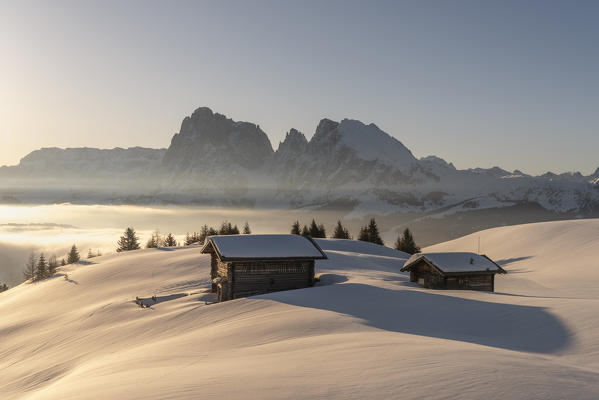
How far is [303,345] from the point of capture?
38.7ft

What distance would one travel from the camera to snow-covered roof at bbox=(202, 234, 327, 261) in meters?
26.6

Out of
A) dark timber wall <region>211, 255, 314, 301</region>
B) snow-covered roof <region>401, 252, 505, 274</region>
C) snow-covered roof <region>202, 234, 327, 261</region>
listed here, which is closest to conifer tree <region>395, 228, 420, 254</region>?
snow-covered roof <region>401, 252, 505, 274</region>

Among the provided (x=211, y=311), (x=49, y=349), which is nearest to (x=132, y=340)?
(x=211, y=311)

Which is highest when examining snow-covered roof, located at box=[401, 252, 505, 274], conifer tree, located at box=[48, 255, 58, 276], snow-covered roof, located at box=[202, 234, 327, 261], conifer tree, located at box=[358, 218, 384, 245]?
snow-covered roof, located at box=[202, 234, 327, 261]

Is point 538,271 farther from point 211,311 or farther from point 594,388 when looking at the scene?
point 594,388

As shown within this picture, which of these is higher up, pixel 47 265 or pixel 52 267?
pixel 52 267

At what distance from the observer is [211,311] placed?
19844mm

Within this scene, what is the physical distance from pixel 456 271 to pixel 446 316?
483 inches

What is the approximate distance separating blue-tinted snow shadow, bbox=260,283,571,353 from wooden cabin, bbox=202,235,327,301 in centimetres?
502

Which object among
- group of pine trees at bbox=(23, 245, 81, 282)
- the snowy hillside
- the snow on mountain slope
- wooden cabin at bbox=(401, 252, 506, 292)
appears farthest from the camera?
group of pine trees at bbox=(23, 245, 81, 282)

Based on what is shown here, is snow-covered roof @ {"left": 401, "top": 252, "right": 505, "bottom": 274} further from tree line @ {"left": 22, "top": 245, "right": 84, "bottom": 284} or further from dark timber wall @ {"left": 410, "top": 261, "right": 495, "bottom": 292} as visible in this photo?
tree line @ {"left": 22, "top": 245, "right": 84, "bottom": 284}

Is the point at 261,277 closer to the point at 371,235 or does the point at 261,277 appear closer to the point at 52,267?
the point at 371,235

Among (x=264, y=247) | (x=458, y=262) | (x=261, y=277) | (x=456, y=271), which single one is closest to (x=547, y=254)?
(x=458, y=262)

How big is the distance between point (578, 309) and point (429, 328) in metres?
6.03
